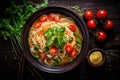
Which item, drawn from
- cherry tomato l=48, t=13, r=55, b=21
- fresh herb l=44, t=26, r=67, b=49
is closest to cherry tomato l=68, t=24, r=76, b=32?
fresh herb l=44, t=26, r=67, b=49

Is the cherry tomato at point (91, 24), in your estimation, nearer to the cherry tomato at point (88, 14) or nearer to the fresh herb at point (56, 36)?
the cherry tomato at point (88, 14)

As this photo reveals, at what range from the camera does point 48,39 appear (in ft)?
12.8

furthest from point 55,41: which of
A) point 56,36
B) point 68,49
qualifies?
point 68,49

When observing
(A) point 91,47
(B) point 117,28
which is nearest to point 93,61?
(A) point 91,47

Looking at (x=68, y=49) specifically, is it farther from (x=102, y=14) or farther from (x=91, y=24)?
(x=102, y=14)

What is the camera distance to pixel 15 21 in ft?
13.9

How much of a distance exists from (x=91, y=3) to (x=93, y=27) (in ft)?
1.15

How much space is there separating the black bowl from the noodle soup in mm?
70

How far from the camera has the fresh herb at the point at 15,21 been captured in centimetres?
420

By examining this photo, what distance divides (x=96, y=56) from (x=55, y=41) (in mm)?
608

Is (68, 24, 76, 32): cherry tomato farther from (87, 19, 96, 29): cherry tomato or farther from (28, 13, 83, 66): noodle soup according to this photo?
(87, 19, 96, 29): cherry tomato

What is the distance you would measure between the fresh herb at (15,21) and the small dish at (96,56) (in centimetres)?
88

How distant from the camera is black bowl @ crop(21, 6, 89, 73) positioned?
12.7ft

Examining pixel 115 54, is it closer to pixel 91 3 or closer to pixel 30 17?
pixel 91 3
